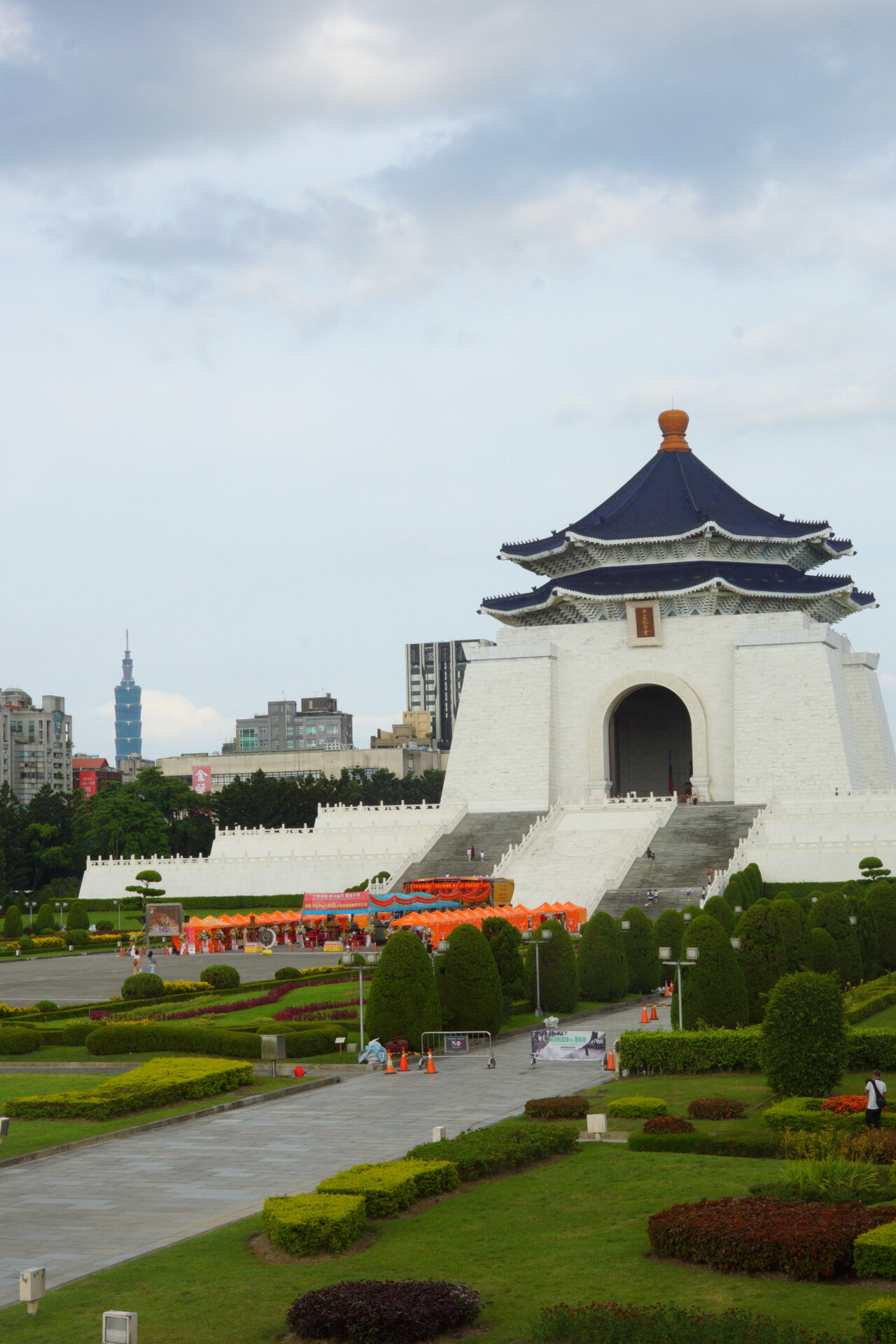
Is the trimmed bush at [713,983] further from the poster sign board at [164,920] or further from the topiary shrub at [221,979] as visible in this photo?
the poster sign board at [164,920]

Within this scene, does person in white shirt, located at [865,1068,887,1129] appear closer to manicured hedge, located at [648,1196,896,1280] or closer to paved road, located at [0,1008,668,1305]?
manicured hedge, located at [648,1196,896,1280]

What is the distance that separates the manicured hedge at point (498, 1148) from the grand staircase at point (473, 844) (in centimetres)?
2699

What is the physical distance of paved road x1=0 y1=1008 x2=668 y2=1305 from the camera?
10.5 m

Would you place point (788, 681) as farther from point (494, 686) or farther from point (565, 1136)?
point (565, 1136)

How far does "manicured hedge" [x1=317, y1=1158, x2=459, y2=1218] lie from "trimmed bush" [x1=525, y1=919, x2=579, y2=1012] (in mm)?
12092

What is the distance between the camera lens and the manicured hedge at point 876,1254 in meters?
8.70

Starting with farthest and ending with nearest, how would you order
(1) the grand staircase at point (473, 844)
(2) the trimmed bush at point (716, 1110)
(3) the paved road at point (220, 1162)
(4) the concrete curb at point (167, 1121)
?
(1) the grand staircase at point (473, 844) < (2) the trimmed bush at point (716, 1110) < (4) the concrete curb at point (167, 1121) < (3) the paved road at point (220, 1162)

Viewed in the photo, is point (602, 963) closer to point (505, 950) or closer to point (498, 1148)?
point (505, 950)

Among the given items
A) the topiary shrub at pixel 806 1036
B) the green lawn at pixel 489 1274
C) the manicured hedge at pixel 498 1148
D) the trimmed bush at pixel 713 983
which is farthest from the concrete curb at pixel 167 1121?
the topiary shrub at pixel 806 1036

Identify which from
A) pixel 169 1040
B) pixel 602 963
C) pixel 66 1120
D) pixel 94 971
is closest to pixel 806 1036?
pixel 66 1120

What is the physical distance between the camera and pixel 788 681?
162ft

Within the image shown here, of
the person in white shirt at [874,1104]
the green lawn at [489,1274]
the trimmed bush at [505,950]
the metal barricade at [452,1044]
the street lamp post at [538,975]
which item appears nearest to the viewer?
the green lawn at [489,1274]

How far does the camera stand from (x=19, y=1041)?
20375mm

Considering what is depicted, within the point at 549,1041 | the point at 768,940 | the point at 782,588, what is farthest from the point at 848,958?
the point at 782,588
